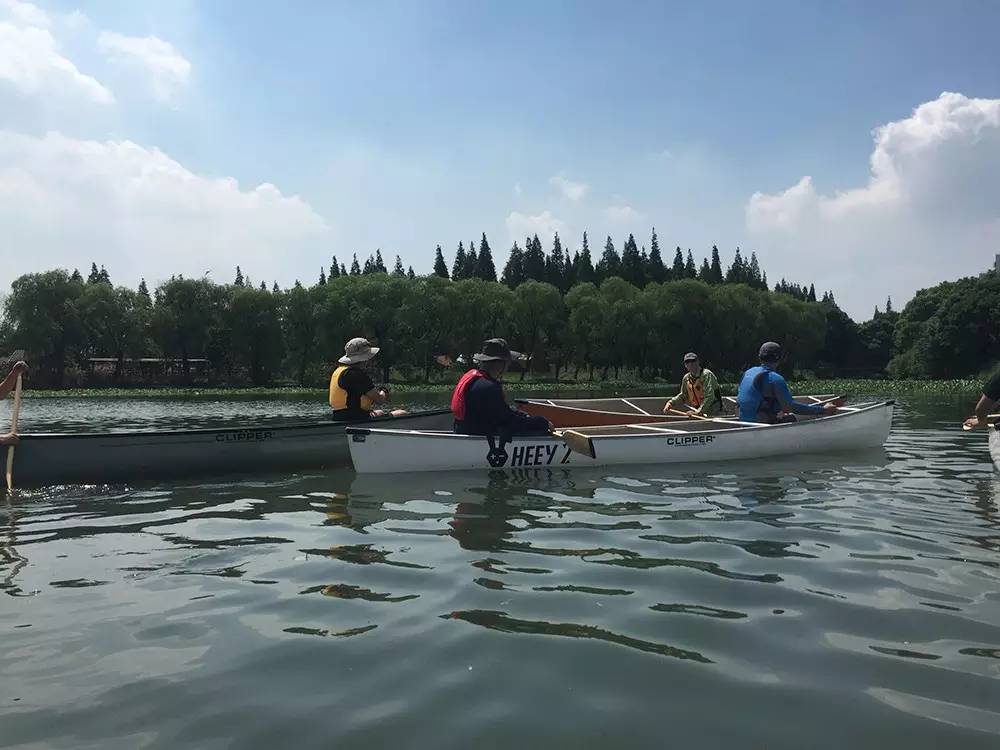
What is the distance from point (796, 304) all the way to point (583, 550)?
88.2m

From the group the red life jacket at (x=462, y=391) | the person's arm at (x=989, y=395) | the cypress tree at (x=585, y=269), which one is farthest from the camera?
the cypress tree at (x=585, y=269)

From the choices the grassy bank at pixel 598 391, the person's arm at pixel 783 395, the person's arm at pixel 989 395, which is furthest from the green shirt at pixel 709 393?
the grassy bank at pixel 598 391

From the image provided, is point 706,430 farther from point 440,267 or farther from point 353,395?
point 440,267

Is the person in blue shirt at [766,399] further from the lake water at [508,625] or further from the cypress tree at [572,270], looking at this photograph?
the cypress tree at [572,270]

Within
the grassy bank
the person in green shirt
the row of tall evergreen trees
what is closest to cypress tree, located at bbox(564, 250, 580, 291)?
the row of tall evergreen trees

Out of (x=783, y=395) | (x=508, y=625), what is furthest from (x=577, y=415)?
(x=508, y=625)

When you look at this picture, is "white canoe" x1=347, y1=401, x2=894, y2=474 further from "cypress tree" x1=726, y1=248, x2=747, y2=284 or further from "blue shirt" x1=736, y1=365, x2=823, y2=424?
"cypress tree" x1=726, y1=248, x2=747, y2=284

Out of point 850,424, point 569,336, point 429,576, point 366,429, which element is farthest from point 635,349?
point 429,576

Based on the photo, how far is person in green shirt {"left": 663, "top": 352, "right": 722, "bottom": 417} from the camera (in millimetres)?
15484

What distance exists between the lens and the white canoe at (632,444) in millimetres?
11172

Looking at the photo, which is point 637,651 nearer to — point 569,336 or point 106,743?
point 106,743

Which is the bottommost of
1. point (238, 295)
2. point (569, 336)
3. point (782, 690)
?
point (782, 690)

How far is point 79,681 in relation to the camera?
4.10 meters

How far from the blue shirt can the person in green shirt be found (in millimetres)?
1419
